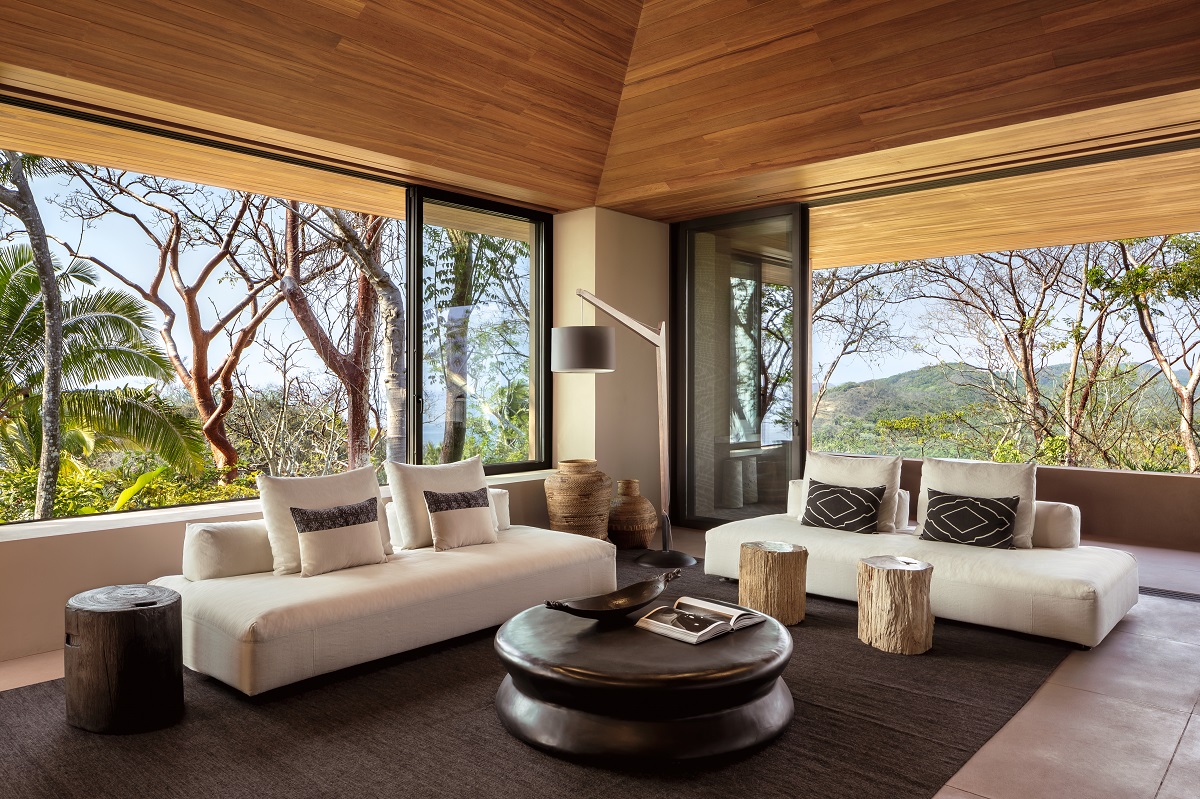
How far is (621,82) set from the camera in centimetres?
535

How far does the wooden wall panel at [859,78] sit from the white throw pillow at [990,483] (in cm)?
189

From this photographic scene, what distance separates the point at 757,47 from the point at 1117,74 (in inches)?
70.7

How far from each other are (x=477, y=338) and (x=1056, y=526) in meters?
4.07

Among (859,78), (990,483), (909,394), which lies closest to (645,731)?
(990,483)

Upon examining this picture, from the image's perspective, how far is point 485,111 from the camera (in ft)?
16.4

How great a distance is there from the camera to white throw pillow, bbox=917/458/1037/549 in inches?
175

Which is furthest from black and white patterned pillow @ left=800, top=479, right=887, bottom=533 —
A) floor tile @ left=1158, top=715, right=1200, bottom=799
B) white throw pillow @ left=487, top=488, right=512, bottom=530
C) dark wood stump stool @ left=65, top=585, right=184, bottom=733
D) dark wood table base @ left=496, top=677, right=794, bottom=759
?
dark wood stump stool @ left=65, top=585, right=184, bottom=733

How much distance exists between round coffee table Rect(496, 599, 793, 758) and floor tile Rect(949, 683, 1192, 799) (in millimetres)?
656

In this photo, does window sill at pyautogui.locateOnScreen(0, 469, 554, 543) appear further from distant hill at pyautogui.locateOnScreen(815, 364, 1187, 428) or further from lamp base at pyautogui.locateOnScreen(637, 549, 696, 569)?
distant hill at pyautogui.locateOnScreen(815, 364, 1187, 428)

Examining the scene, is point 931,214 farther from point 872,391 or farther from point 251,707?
point 251,707

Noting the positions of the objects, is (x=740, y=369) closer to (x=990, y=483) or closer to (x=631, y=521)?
(x=631, y=521)

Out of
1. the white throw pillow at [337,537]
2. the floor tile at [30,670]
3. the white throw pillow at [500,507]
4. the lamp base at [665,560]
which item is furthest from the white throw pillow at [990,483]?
the floor tile at [30,670]

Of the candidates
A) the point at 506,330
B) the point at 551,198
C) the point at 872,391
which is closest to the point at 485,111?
the point at 551,198

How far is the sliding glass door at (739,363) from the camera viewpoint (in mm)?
6480
